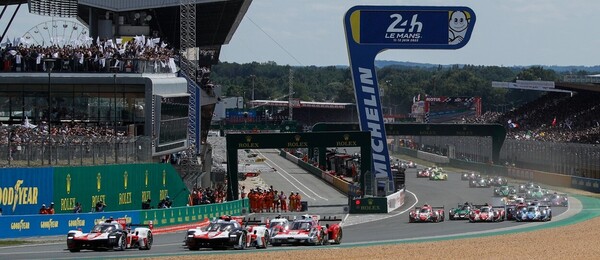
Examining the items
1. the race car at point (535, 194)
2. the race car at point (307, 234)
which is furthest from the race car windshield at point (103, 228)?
the race car at point (535, 194)

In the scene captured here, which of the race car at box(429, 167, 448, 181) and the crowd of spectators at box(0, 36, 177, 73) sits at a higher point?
the crowd of spectators at box(0, 36, 177, 73)

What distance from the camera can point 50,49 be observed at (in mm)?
56438

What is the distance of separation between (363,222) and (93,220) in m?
15.4

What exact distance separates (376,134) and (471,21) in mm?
9160

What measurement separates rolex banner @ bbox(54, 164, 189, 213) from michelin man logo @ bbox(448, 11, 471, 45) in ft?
77.3

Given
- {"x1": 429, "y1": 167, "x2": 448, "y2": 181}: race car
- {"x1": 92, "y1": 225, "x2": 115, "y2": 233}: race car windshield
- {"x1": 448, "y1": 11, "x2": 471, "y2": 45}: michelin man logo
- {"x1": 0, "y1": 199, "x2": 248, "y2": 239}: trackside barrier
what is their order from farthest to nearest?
{"x1": 429, "y1": 167, "x2": 448, "y2": 181}: race car
{"x1": 448, "y1": 11, "x2": 471, "y2": 45}: michelin man logo
{"x1": 0, "y1": 199, "x2": 248, "y2": 239}: trackside barrier
{"x1": 92, "y1": 225, "x2": 115, "y2": 233}: race car windshield

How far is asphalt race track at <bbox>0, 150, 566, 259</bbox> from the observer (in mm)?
38875

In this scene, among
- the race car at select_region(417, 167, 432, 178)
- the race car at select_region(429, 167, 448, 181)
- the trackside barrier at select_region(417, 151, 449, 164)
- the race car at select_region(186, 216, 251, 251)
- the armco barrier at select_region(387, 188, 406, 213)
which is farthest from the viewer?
the trackside barrier at select_region(417, 151, 449, 164)

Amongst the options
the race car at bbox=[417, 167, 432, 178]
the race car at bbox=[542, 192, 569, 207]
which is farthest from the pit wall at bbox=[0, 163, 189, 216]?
the race car at bbox=[417, 167, 432, 178]

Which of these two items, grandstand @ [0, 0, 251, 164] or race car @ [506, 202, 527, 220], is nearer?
grandstand @ [0, 0, 251, 164]

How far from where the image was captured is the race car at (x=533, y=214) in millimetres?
56969

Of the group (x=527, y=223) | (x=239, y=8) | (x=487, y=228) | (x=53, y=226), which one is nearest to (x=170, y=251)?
(x=53, y=226)

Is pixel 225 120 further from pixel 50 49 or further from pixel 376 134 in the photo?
pixel 50 49

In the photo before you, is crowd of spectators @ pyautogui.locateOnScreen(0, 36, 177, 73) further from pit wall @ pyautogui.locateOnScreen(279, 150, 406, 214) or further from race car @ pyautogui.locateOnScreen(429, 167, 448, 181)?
race car @ pyautogui.locateOnScreen(429, 167, 448, 181)
